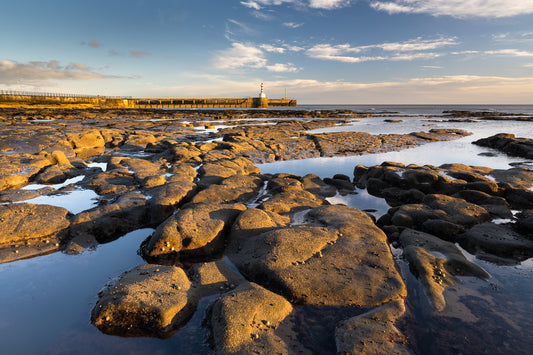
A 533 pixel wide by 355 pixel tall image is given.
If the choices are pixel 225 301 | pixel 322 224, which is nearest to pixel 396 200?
pixel 322 224

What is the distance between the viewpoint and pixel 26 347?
3.58 metres

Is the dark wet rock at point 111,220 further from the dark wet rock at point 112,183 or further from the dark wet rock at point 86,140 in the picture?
the dark wet rock at point 86,140

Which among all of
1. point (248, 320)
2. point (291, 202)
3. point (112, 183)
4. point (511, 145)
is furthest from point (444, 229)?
point (511, 145)

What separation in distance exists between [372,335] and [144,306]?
321 centimetres

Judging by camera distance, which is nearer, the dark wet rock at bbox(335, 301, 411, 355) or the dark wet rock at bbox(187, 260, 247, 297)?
the dark wet rock at bbox(335, 301, 411, 355)

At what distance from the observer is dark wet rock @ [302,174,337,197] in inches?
393

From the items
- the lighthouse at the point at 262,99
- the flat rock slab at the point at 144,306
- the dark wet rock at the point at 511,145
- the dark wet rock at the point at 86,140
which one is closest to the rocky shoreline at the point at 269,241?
the flat rock slab at the point at 144,306

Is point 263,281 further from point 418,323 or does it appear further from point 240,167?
point 240,167

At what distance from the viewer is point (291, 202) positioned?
829cm

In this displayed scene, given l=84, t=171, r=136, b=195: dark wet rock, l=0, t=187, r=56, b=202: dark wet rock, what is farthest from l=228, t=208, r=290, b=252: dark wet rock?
l=0, t=187, r=56, b=202: dark wet rock

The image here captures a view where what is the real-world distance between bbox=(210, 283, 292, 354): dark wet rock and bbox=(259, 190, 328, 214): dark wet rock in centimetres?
360

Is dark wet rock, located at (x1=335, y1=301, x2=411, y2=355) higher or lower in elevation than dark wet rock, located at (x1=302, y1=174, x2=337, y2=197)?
lower

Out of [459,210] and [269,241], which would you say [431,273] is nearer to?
[269,241]

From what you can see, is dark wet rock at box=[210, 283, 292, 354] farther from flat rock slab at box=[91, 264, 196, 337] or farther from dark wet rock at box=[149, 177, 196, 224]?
dark wet rock at box=[149, 177, 196, 224]
